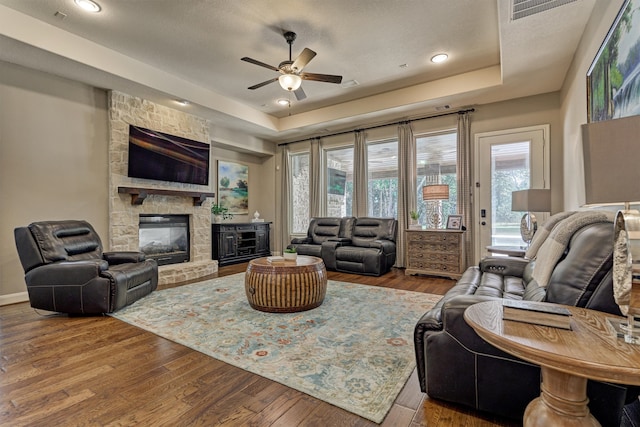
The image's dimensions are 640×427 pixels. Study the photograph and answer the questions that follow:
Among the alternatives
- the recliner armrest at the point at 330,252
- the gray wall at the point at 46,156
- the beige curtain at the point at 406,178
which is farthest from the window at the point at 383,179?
the gray wall at the point at 46,156

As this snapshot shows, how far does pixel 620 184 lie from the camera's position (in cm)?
103

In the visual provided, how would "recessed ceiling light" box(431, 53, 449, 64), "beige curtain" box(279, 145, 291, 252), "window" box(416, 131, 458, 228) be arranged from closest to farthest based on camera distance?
"recessed ceiling light" box(431, 53, 449, 64) → "window" box(416, 131, 458, 228) → "beige curtain" box(279, 145, 291, 252)

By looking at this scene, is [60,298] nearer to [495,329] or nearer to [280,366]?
[280,366]

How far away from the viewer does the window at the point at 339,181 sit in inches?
262

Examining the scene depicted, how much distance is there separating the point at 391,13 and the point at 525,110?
291 centimetres

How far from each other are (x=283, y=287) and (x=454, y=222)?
3.40 meters

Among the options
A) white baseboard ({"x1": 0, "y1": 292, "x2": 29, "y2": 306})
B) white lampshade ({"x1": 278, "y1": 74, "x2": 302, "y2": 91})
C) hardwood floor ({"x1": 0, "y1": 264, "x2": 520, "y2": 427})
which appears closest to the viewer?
hardwood floor ({"x1": 0, "y1": 264, "x2": 520, "y2": 427})

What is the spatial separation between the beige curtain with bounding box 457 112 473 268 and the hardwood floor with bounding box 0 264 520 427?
3636mm

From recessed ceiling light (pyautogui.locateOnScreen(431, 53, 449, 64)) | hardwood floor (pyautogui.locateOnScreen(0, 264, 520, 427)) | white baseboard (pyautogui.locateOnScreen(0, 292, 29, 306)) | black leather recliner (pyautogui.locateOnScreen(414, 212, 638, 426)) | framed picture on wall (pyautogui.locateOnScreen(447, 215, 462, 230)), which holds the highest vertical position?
recessed ceiling light (pyautogui.locateOnScreen(431, 53, 449, 64))

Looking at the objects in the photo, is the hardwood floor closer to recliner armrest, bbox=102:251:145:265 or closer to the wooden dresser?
recliner armrest, bbox=102:251:145:265

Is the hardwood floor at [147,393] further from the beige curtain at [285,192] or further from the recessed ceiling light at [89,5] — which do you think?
the beige curtain at [285,192]

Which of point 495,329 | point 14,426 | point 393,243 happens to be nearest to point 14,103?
point 14,426

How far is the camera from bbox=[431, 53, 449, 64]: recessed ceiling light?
157 inches

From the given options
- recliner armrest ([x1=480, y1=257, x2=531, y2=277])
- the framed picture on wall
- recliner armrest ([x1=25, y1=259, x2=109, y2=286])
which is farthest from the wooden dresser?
recliner armrest ([x1=25, y1=259, x2=109, y2=286])
